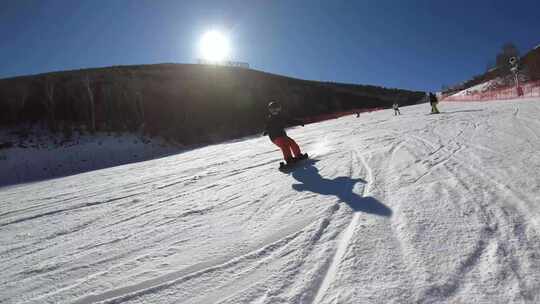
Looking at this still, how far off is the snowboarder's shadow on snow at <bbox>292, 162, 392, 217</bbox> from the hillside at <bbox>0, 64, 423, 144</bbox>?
3154 centimetres

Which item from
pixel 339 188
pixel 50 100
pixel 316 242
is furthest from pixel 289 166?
pixel 50 100

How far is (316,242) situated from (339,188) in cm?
171

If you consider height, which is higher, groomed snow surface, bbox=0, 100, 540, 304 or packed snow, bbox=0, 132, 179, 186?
packed snow, bbox=0, 132, 179, 186

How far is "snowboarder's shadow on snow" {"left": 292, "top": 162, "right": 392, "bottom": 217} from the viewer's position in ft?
10.6

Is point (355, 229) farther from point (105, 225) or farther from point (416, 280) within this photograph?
point (105, 225)

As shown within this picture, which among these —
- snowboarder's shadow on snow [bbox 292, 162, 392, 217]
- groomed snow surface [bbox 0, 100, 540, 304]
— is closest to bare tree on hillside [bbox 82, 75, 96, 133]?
groomed snow surface [bbox 0, 100, 540, 304]

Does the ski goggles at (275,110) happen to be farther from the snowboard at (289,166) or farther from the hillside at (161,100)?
the hillside at (161,100)

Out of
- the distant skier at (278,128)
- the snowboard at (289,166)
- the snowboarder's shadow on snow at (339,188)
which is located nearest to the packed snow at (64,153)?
the distant skier at (278,128)

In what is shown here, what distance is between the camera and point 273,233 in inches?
117

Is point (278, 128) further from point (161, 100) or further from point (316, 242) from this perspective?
point (161, 100)

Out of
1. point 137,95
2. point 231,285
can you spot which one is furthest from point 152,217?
point 137,95

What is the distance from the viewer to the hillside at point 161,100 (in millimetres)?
31938

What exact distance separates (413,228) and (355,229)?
0.50 metres

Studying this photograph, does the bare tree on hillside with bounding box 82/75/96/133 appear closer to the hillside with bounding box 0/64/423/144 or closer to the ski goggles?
the hillside with bounding box 0/64/423/144
